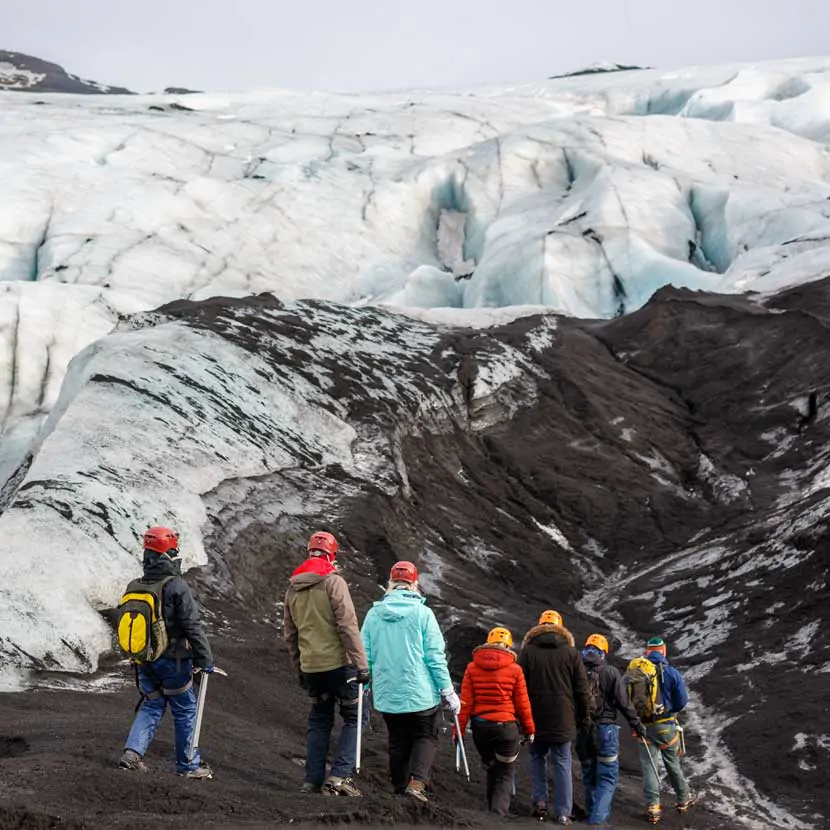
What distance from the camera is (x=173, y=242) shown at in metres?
53.2

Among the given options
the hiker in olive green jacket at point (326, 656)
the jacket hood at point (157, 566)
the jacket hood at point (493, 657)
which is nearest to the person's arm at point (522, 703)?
the jacket hood at point (493, 657)

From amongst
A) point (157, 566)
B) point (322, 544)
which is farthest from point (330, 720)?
point (157, 566)

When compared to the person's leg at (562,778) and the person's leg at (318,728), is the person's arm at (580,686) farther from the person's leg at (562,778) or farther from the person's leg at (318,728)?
the person's leg at (318,728)

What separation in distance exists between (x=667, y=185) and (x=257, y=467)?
3833cm

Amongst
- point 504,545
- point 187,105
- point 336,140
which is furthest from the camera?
point 187,105

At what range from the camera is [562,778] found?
34.7 ft

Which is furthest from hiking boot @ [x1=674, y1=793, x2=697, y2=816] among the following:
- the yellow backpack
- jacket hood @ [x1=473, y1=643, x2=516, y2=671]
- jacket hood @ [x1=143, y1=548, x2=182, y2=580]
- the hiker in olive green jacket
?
jacket hood @ [x1=143, y1=548, x2=182, y2=580]

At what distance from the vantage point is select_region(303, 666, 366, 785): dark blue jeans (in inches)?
358

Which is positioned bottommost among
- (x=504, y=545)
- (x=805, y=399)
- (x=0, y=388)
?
(x=504, y=545)

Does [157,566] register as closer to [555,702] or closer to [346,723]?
[346,723]

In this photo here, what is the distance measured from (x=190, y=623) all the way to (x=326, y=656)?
1.04 metres

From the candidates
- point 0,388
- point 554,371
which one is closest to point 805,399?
point 554,371

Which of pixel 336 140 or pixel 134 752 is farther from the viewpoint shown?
pixel 336 140

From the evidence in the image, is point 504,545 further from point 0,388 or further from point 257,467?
point 0,388
